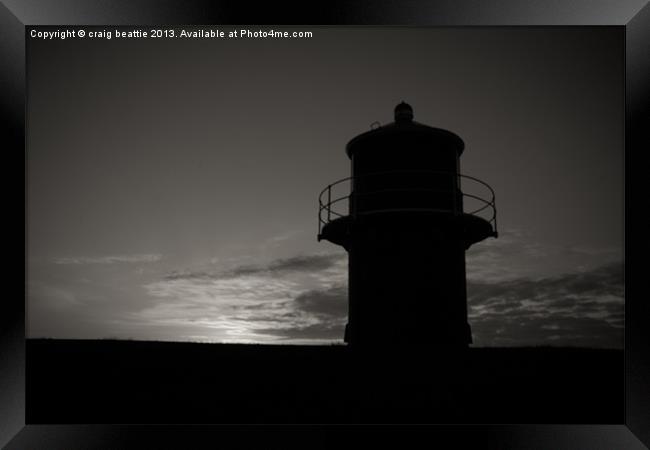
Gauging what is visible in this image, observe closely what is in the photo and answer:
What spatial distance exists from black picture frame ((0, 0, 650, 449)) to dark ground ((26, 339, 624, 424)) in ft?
3.34

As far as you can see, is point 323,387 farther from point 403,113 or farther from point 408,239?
point 403,113

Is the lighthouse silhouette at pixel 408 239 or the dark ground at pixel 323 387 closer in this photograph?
the dark ground at pixel 323 387

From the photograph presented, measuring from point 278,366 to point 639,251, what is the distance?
730 centimetres

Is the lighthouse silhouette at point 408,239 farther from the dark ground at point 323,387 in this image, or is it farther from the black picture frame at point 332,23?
the black picture frame at point 332,23

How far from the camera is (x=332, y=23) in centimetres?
527

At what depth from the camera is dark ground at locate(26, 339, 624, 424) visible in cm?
771

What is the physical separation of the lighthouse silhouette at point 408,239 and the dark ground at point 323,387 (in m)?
0.53

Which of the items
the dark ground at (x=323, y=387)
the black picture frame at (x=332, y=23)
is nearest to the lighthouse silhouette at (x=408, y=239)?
the dark ground at (x=323, y=387)

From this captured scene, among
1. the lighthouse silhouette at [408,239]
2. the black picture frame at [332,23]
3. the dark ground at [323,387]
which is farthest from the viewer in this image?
the lighthouse silhouette at [408,239]

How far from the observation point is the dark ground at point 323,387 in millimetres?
7711

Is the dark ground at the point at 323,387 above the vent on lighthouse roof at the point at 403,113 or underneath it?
underneath

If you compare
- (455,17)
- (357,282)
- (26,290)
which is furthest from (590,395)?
(26,290)

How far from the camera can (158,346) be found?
13.3 metres

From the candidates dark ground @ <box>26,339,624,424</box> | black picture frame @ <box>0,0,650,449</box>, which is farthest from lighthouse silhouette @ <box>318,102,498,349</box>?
black picture frame @ <box>0,0,650,449</box>
